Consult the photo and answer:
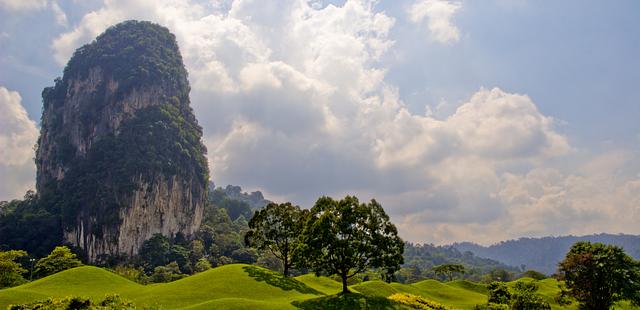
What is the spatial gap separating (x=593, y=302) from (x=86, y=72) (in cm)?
18157

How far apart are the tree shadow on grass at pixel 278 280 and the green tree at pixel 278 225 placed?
4.71 m

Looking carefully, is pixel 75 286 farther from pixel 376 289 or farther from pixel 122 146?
pixel 122 146

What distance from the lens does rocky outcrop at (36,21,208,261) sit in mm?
144750

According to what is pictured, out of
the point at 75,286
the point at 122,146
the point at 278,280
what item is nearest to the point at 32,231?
the point at 122,146

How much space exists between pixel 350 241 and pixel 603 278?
24.3 m

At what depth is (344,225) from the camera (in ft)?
153

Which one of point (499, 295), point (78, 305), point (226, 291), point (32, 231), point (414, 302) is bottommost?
point (414, 302)

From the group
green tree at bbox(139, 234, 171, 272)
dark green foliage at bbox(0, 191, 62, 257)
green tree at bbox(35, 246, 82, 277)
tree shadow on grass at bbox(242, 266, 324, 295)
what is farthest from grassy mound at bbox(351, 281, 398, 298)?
dark green foliage at bbox(0, 191, 62, 257)

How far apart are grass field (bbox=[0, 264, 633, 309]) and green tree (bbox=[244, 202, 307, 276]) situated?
5203mm

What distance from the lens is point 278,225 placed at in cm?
6194

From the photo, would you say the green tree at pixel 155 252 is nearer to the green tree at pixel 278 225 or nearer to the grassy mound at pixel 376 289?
the green tree at pixel 278 225

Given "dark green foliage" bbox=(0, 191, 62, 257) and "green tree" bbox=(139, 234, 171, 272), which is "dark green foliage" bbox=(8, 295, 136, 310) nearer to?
"green tree" bbox=(139, 234, 171, 272)

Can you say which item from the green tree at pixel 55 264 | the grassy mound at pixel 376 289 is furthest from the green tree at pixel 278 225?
the green tree at pixel 55 264

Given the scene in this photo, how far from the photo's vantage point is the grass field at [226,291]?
4223 centimetres
